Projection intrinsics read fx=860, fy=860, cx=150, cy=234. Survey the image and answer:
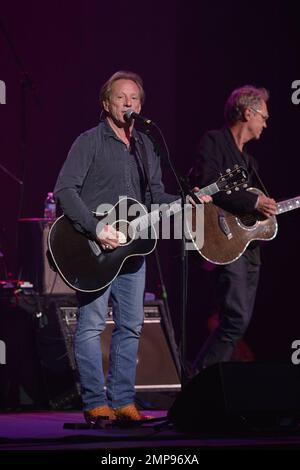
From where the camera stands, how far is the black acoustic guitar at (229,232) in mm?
5723

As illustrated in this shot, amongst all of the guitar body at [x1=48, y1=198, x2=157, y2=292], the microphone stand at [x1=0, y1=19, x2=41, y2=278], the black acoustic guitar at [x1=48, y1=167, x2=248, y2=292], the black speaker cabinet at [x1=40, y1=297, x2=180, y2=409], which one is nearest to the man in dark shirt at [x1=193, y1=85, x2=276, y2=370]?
the black speaker cabinet at [x1=40, y1=297, x2=180, y2=409]

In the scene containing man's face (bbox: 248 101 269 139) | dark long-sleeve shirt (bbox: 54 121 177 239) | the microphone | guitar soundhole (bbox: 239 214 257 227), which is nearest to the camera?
the microphone

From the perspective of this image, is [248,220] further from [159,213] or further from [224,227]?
[159,213]

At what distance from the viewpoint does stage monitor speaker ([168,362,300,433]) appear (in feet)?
12.7

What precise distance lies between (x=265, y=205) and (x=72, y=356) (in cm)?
169

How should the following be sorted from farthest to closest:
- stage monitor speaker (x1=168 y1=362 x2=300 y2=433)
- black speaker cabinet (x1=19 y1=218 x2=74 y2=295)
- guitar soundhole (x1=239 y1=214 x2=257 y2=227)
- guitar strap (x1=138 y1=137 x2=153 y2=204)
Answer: black speaker cabinet (x1=19 y1=218 x2=74 y2=295)
guitar soundhole (x1=239 y1=214 x2=257 y2=227)
guitar strap (x1=138 y1=137 x2=153 y2=204)
stage monitor speaker (x1=168 y1=362 x2=300 y2=433)

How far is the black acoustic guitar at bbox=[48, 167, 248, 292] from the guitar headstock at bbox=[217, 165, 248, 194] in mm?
491

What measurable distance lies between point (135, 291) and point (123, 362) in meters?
0.40

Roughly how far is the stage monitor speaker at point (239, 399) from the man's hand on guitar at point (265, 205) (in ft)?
6.42

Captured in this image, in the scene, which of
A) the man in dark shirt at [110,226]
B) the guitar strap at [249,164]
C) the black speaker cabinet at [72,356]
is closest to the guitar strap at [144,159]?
the man in dark shirt at [110,226]

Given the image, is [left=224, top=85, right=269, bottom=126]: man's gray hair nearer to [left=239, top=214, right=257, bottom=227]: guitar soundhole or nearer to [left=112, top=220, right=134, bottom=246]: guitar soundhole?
[left=239, top=214, right=257, bottom=227]: guitar soundhole

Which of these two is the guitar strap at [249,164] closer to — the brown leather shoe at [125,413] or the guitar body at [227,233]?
the guitar body at [227,233]

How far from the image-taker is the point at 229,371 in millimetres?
3939

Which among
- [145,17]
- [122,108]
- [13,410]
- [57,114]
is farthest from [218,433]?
[145,17]
